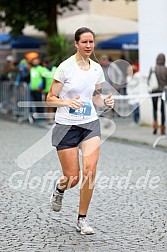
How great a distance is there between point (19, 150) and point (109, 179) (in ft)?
15.1

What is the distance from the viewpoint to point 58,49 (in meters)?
23.9

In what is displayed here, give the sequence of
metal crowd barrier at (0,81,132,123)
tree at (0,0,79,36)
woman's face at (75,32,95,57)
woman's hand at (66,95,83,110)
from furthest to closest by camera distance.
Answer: tree at (0,0,79,36), metal crowd barrier at (0,81,132,123), woman's face at (75,32,95,57), woman's hand at (66,95,83,110)

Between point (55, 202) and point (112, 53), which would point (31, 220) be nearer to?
point (55, 202)

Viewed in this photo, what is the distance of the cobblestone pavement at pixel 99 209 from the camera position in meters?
7.04

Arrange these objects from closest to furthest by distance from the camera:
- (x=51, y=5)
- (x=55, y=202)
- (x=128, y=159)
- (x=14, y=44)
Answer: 1. (x=55, y=202)
2. (x=128, y=159)
3. (x=51, y=5)
4. (x=14, y=44)

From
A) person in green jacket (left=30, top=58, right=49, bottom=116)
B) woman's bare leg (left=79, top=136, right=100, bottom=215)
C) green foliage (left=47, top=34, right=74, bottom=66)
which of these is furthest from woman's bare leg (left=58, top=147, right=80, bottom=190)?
green foliage (left=47, top=34, right=74, bottom=66)

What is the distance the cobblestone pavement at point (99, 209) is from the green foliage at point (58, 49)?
978 centimetres

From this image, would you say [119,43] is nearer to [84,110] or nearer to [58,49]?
[58,49]

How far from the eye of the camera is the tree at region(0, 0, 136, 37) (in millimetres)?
25394

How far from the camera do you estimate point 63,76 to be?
291 inches

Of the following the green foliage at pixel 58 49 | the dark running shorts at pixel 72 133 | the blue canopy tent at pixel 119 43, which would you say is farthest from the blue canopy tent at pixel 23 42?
the dark running shorts at pixel 72 133

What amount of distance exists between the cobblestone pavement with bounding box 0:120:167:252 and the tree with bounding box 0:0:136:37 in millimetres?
11726

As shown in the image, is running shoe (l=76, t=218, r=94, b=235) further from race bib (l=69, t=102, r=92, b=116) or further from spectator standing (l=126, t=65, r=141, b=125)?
spectator standing (l=126, t=65, r=141, b=125)

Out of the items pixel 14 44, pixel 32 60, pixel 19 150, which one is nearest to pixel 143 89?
pixel 32 60
